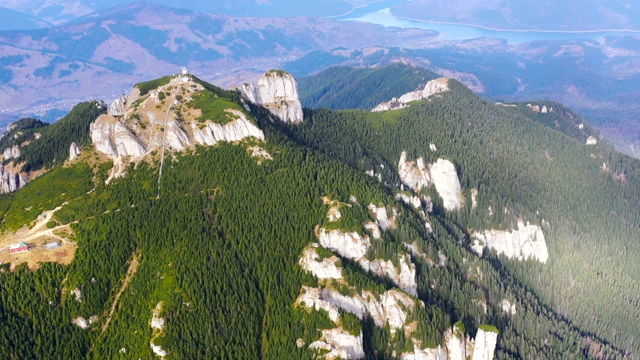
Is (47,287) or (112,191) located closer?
(47,287)

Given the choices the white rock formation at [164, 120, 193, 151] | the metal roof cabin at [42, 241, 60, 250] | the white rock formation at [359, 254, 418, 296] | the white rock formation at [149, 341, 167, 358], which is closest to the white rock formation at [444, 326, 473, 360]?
the white rock formation at [359, 254, 418, 296]

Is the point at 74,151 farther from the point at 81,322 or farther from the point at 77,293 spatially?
the point at 81,322

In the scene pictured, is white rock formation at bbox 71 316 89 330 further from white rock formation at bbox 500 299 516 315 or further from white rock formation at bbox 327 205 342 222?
white rock formation at bbox 500 299 516 315

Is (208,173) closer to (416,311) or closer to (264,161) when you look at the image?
(264,161)

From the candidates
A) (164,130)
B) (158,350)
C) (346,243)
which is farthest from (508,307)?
(164,130)

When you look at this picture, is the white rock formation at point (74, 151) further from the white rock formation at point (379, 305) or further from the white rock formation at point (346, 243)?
the white rock formation at point (379, 305)

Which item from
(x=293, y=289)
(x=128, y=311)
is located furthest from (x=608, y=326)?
(x=128, y=311)
